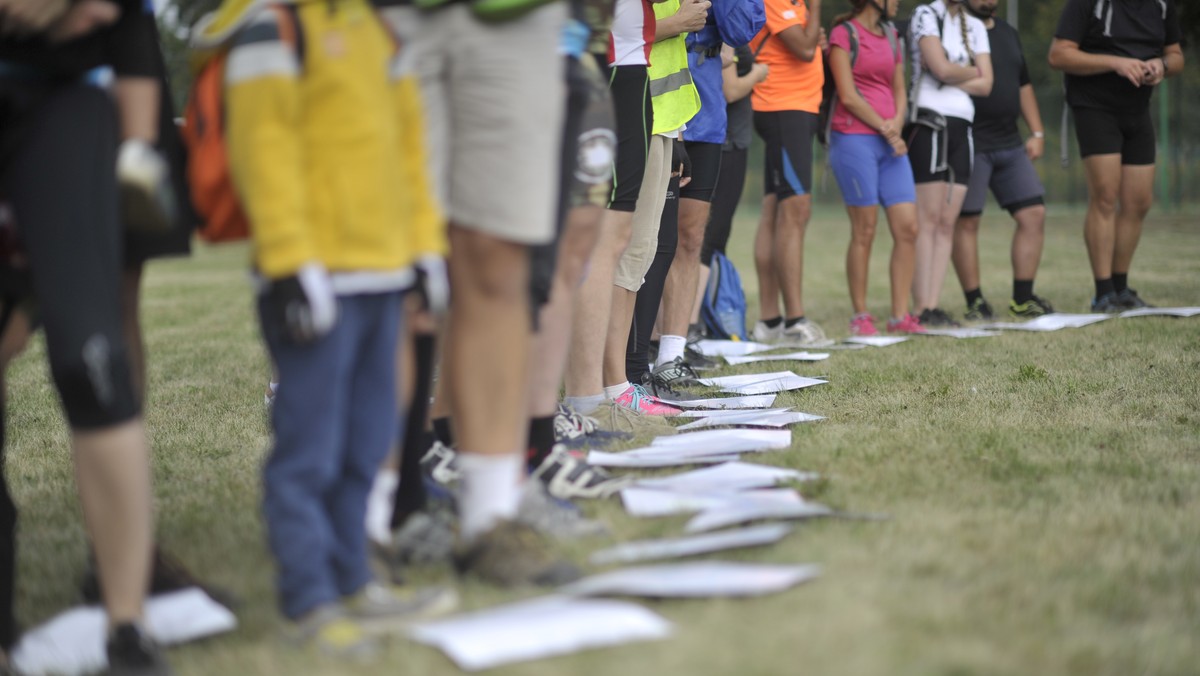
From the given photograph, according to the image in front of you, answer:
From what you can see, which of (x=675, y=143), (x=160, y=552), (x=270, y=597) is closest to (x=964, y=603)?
(x=270, y=597)

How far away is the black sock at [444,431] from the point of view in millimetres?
3879

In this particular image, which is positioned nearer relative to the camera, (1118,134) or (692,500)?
(692,500)

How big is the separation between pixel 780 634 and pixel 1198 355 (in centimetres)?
456

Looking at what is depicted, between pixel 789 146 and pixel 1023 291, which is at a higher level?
pixel 789 146

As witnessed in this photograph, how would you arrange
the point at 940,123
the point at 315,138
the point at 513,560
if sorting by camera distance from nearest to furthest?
1. the point at 315,138
2. the point at 513,560
3. the point at 940,123

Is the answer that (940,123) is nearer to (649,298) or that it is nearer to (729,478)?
(649,298)

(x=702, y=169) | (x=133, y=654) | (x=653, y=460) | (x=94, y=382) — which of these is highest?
(x=94, y=382)

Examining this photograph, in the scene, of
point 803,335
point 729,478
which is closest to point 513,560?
point 729,478

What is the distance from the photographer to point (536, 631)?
2270 millimetres

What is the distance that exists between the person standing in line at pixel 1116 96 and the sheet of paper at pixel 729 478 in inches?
213

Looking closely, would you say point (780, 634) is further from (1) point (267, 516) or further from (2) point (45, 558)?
(2) point (45, 558)

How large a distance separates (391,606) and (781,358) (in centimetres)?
442

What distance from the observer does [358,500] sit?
2449 mm

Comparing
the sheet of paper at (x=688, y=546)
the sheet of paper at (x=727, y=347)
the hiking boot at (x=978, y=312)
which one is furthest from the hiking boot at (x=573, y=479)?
the hiking boot at (x=978, y=312)
